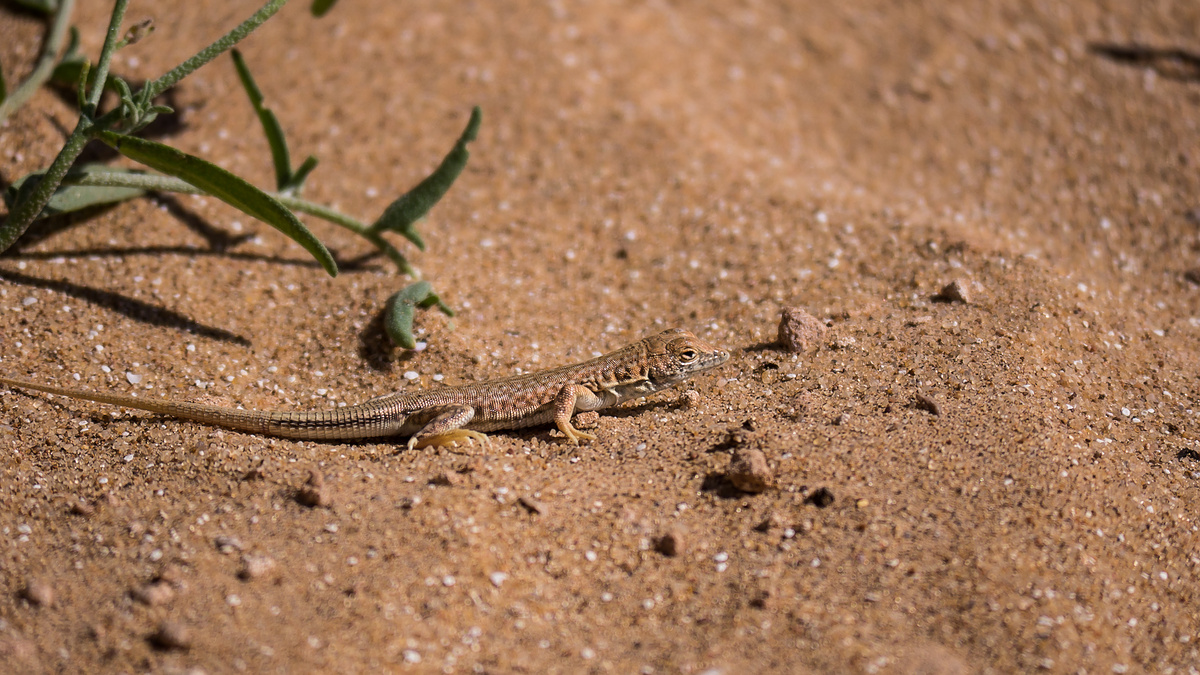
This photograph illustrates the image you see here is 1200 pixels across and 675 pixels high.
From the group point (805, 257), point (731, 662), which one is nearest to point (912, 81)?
point (805, 257)

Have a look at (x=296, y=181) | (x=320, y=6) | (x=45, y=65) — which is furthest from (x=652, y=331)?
(x=45, y=65)

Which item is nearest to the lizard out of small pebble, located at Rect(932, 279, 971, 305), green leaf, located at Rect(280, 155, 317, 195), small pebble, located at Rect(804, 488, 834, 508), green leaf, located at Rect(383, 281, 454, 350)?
green leaf, located at Rect(383, 281, 454, 350)

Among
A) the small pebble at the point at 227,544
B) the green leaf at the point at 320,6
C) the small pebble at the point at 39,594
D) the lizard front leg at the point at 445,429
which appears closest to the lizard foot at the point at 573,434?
the lizard front leg at the point at 445,429

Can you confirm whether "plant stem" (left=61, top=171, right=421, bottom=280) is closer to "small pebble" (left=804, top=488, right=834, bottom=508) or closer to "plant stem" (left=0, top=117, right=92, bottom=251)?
"plant stem" (left=0, top=117, right=92, bottom=251)

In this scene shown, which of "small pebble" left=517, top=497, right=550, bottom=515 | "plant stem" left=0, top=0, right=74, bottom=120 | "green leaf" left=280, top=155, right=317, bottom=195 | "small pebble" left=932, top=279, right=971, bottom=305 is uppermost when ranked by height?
"plant stem" left=0, top=0, right=74, bottom=120

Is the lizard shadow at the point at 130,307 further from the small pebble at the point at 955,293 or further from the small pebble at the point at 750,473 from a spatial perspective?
the small pebble at the point at 955,293

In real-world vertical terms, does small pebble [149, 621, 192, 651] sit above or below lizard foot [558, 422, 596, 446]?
above

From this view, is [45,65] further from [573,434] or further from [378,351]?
[573,434]
